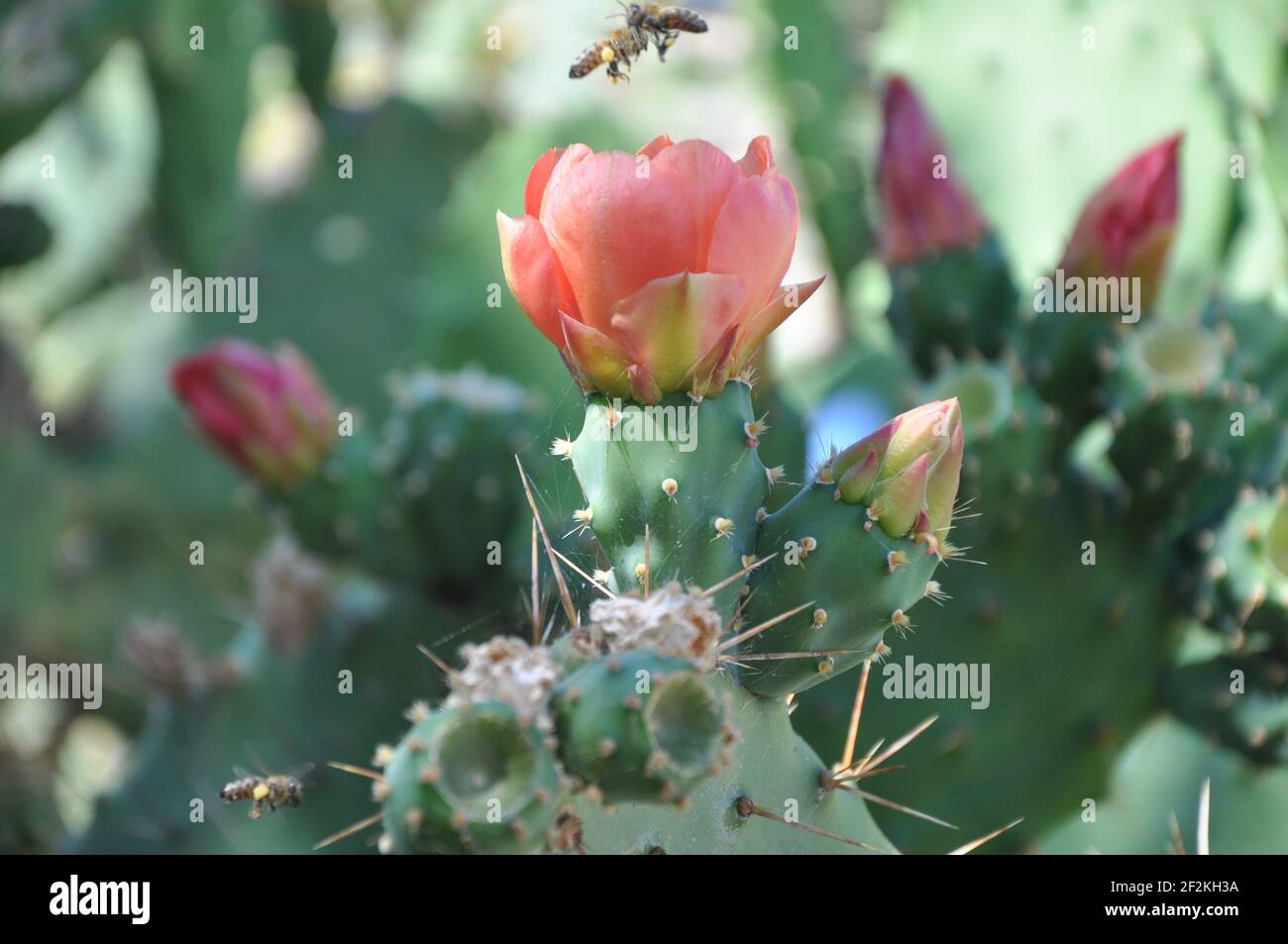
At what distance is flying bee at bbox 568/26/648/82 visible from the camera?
4.46 ft

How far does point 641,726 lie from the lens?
2.54 ft

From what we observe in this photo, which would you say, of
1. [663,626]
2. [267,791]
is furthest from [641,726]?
[267,791]

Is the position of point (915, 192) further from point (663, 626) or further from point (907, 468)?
point (663, 626)

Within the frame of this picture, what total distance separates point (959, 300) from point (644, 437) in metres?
0.93

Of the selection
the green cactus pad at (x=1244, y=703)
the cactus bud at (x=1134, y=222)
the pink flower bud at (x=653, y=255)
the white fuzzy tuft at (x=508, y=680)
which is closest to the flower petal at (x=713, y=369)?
the pink flower bud at (x=653, y=255)

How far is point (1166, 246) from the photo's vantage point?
1606 mm

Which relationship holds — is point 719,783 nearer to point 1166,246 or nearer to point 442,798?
point 442,798

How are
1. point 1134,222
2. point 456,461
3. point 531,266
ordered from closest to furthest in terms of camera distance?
point 531,266, point 1134,222, point 456,461

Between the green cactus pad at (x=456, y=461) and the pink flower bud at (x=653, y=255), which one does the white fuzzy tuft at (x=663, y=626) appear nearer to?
the pink flower bud at (x=653, y=255)

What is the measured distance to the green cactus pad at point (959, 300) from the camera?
68.4 inches

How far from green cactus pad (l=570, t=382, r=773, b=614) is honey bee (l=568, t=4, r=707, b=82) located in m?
0.55

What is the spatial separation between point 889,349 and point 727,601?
62.7 inches

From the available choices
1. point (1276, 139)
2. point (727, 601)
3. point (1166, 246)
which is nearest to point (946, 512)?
point (727, 601)
